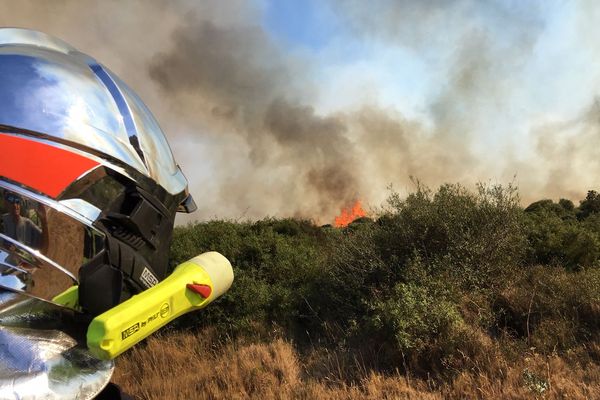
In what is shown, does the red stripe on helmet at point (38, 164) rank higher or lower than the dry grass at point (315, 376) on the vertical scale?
higher

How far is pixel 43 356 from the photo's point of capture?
251 cm

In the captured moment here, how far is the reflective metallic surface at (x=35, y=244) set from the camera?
234 cm

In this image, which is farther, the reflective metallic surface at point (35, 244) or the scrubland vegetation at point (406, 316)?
the scrubland vegetation at point (406, 316)

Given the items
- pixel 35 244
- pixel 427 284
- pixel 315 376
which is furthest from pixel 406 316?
pixel 35 244

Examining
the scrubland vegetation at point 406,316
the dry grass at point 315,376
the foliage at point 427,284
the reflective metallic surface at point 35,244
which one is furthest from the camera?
the foliage at point 427,284

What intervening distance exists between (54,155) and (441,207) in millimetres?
5380

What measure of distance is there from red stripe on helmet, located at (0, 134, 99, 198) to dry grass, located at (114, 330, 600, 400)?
2.83 metres

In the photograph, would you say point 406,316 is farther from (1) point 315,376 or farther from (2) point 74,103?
(2) point 74,103

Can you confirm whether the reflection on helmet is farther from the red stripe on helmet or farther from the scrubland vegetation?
the scrubland vegetation

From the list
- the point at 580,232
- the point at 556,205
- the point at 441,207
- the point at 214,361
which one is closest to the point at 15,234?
the point at 214,361

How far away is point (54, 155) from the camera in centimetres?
241

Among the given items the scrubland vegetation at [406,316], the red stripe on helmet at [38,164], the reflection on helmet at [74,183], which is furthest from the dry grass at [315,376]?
the red stripe on helmet at [38,164]

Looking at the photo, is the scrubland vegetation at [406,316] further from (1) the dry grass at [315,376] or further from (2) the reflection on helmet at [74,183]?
(2) the reflection on helmet at [74,183]

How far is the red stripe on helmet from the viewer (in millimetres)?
2348
